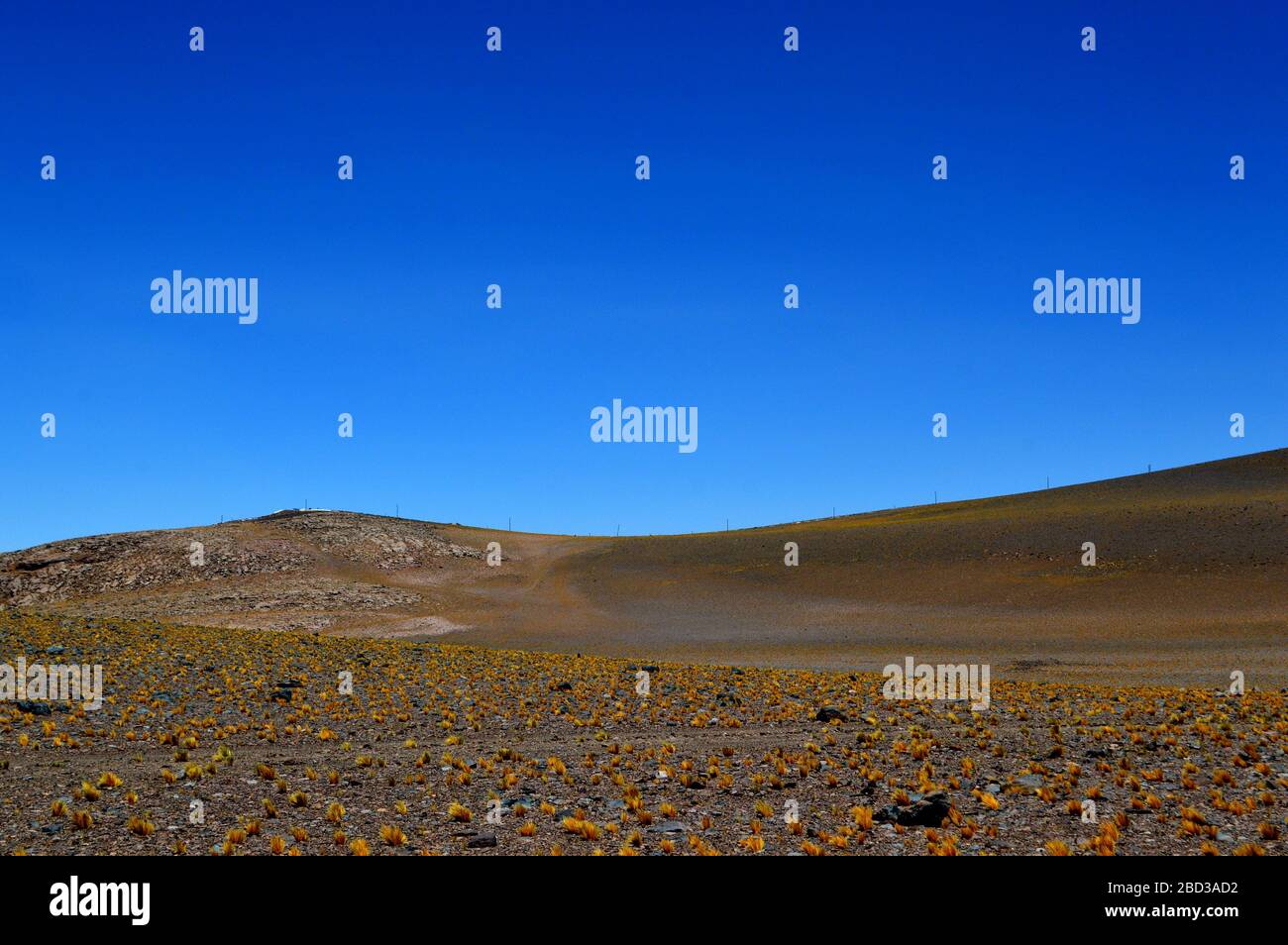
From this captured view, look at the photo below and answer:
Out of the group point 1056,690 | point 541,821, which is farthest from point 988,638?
point 541,821

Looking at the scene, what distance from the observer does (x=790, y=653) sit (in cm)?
4003

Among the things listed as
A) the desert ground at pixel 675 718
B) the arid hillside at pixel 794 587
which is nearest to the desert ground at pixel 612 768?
the desert ground at pixel 675 718

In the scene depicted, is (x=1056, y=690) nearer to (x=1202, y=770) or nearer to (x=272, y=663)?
(x=1202, y=770)

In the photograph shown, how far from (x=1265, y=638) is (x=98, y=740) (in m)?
42.7

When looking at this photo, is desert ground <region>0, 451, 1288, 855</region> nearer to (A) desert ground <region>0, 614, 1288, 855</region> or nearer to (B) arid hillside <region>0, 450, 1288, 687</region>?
(A) desert ground <region>0, 614, 1288, 855</region>

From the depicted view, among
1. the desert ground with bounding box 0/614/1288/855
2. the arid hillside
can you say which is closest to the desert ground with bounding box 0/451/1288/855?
the desert ground with bounding box 0/614/1288/855

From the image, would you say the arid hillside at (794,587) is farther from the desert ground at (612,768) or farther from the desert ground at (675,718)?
the desert ground at (612,768)

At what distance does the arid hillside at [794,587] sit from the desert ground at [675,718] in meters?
0.35

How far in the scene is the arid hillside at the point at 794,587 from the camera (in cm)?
4062

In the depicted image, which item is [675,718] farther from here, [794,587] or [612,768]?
[794,587]

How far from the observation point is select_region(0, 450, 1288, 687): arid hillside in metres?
40.6

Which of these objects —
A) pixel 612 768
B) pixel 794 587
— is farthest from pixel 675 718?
pixel 794 587

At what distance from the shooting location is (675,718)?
64.8ft

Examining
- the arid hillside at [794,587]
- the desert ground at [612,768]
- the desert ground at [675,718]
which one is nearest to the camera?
the desert ground at [612,768]
